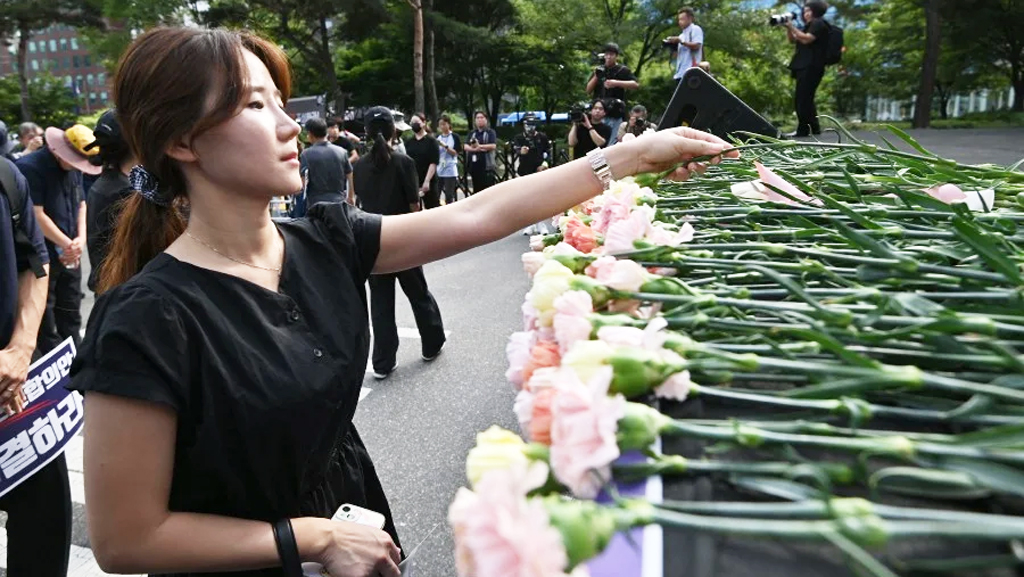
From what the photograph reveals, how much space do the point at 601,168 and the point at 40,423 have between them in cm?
204

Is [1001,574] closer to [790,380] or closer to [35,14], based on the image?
[790,380]

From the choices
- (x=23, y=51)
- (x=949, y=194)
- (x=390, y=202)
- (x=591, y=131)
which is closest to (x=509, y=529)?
(x=949, y=194)

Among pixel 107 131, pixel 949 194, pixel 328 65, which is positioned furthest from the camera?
pixel 328 65

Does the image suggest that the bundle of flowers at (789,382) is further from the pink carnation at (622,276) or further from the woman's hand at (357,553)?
the woman's hand at (357,553)

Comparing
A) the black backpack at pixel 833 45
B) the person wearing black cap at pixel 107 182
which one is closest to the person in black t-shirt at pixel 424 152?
the black backpack at pixel 833 45

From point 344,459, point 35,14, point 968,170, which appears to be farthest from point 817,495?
point 35,14

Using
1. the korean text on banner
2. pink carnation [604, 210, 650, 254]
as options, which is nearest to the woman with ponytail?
pink carnation [604, 210, 650, 254]

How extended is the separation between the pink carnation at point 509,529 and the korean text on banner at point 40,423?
83.7 inches

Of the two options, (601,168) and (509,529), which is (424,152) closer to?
(601,168)

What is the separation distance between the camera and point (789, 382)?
0.74 meters

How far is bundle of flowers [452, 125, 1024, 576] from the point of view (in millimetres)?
510

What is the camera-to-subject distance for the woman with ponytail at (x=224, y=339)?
126 cm

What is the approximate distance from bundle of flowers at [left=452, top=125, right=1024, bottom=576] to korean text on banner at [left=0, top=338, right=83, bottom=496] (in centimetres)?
205

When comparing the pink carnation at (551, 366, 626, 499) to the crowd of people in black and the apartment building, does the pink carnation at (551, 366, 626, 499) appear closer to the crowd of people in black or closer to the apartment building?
the crowd of people in black
